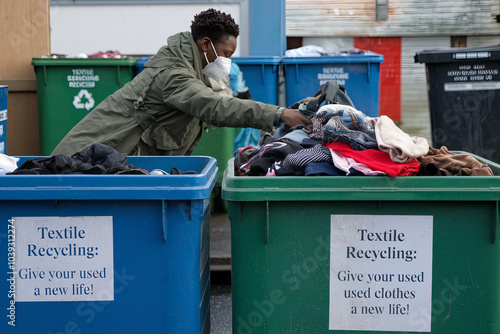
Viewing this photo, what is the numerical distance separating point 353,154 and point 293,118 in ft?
2.21

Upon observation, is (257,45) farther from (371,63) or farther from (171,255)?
(171,255)

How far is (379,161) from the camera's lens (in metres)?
2.64

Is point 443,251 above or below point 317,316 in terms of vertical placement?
above

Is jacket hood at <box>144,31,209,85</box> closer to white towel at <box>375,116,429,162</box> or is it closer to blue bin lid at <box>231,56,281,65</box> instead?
white towel at <box>375,116,429,162</box>

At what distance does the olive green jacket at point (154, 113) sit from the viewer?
3646mm

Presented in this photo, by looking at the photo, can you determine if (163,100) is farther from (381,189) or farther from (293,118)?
(381,189)

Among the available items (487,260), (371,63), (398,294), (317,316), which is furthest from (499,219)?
(371,63)

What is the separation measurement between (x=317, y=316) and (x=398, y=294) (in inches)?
12.7

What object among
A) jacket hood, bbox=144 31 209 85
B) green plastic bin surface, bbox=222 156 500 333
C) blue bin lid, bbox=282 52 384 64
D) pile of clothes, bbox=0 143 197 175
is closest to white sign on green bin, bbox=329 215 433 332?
green plastic bin surface, bbox=222 156 500 333

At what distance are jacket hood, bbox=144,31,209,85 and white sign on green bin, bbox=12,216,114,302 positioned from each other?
1.44 metres

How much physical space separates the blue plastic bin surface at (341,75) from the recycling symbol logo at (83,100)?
1.85 meters

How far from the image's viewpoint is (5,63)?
627cm

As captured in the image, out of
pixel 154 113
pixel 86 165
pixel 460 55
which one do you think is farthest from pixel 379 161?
pixel 460 55

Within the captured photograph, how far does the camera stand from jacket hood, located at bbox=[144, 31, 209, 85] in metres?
3.73
